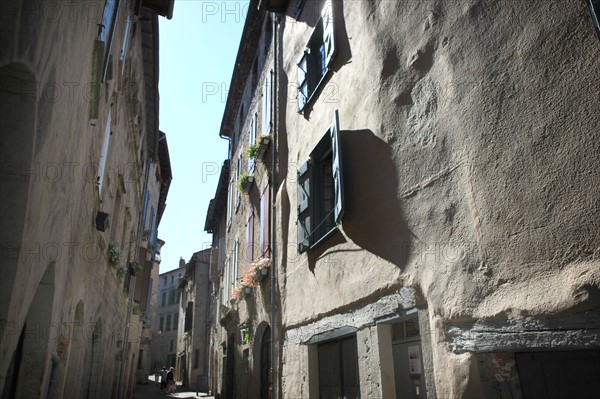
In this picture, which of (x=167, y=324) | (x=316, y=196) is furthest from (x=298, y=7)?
(x=167, y=324)

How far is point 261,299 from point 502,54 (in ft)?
21.5

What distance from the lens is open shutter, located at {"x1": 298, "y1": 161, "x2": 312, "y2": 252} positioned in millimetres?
6707

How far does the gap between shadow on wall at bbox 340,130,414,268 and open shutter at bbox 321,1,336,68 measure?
1298 millimetres

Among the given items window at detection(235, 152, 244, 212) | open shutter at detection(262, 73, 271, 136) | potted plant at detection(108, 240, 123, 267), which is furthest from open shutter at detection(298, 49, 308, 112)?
window at detection(235, 152, 244, 212)

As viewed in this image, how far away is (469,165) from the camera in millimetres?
3867

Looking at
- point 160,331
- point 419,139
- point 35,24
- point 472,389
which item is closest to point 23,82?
point 35,24

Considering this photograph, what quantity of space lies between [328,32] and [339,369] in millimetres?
4628

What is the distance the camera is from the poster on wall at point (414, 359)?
14.7ft

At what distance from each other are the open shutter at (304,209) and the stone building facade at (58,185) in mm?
2857

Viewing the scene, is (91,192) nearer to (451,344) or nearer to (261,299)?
(261,299)

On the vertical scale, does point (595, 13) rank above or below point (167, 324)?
below

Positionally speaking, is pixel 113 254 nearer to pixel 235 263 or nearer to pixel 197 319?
pixel 235 263

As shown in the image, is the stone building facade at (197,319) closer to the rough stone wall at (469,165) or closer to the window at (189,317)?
the window at (189,317)

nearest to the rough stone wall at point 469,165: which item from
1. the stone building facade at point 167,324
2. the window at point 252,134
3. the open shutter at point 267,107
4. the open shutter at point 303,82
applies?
the open shutter at point 303,82
